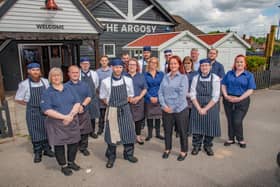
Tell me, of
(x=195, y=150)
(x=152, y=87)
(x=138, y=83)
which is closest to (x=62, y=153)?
(x=138, y=83)

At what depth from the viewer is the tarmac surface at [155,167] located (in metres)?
3.23

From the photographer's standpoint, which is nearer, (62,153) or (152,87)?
(62,153)

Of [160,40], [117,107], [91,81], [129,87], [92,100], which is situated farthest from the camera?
[160,40]

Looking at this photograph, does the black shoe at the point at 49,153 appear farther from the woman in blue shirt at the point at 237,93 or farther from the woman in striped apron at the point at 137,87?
the woman in blue shirt at the point at 237,93

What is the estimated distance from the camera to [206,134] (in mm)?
3916

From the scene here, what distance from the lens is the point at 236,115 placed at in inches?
164

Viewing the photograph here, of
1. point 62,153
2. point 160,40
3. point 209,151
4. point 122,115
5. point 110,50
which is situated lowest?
point 209,151

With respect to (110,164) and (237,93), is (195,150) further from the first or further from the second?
(110,164)

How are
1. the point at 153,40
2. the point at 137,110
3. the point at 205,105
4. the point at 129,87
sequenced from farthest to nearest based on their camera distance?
1. the point at 153,40
2. the point at 137,110
3. the point at 205,105
4. the point at 129,87

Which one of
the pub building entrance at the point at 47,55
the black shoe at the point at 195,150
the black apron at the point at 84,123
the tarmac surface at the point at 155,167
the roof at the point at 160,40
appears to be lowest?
the tarmac surface at the point at 155,167

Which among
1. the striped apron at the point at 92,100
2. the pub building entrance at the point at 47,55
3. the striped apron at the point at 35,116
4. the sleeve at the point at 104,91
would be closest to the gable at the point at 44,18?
the pub building entrance at the point at 47,55

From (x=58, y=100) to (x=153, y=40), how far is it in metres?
9.92

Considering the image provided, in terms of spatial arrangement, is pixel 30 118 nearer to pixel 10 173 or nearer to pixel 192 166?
pixel 10 173

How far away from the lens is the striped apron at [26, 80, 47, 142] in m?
3.56
